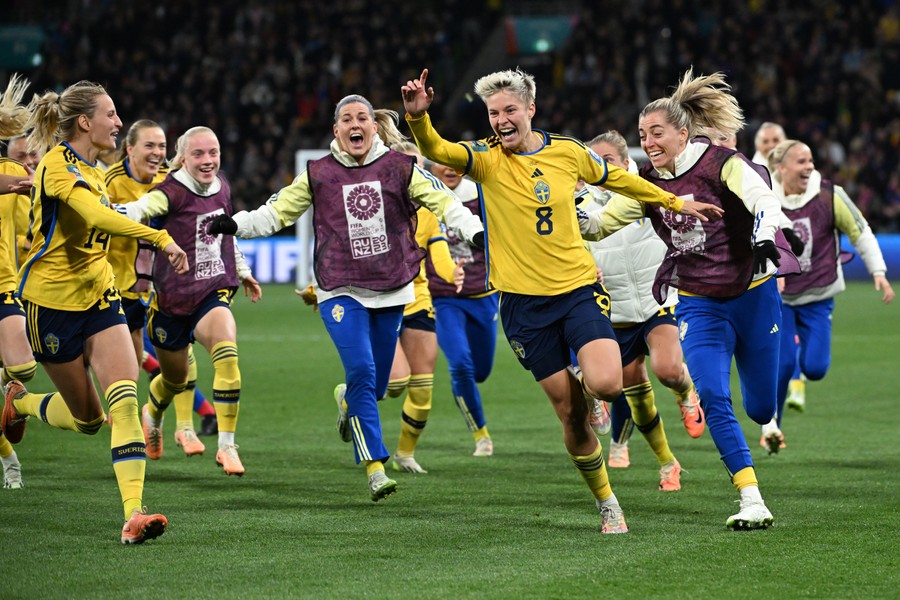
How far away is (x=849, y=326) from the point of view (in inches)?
752

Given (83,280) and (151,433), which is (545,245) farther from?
(151,433)

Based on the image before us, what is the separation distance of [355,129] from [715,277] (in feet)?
7.41

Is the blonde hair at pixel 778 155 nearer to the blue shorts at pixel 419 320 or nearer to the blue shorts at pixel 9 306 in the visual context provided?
the blue shorts at pixel 419 320

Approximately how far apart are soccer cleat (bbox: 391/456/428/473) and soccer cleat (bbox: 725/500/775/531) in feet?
9.53

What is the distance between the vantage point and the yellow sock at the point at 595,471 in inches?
261

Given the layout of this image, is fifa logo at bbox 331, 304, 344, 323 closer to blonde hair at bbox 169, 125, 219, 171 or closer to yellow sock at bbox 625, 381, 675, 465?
blonde hair at bbox 169, 125, 219, 171

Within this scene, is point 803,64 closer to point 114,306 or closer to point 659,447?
point 659,447

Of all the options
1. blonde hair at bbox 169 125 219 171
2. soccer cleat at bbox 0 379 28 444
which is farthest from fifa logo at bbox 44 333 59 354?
blonde hair at bbox 169 125 219 171

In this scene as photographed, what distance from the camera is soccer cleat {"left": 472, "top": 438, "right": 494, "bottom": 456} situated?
9.74m

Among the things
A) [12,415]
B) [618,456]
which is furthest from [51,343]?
[618,456]

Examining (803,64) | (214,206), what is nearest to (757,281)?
(214,206)

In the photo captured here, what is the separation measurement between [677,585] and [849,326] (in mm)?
14557

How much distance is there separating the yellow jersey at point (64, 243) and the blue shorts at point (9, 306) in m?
1.66

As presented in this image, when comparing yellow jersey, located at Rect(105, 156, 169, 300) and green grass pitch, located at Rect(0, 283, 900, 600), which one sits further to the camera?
yellow jersey, located at Rect(105, 156, 169, 300)
